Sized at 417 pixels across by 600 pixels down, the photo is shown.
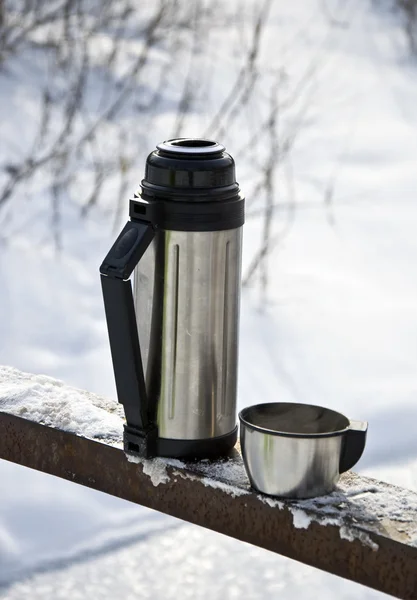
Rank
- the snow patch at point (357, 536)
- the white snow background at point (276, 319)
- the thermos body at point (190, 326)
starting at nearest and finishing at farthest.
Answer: the snow patch at point (357, 536) → the thermos body at point (190, 326) → the white snow background at point (276, 319)

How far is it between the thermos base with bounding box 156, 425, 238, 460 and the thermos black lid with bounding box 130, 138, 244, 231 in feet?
0.99

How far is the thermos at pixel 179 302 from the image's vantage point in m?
1.31

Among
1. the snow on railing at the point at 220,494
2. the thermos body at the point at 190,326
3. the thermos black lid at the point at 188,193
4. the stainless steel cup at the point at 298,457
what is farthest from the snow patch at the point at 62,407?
the thermos black lid at the point at 188,193

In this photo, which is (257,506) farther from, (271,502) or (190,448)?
(190,448)

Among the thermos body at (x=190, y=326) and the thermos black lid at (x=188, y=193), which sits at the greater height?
the thermos black lid at (x=188, y=193)

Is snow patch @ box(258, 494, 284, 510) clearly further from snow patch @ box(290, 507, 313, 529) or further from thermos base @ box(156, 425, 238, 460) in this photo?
thermos base @ box(156, 425, 238, 460)

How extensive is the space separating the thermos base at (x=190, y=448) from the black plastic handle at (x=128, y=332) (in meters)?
0.01

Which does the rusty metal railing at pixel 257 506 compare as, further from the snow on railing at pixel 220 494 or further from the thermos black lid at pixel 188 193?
the thermos black lid at pixel 188 193

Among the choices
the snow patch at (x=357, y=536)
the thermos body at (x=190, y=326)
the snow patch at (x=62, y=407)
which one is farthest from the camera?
the snow patch at (x=62, y=407)

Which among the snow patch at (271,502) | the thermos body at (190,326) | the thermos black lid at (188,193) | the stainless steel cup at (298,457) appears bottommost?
the snow patch at (271,502)

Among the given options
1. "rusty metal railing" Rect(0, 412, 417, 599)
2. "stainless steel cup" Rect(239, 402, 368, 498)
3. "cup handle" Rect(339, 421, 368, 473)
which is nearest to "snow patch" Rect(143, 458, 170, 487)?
"rusty metal railing" Rect(0, 412, 417, 599)

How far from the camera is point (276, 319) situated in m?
3.88

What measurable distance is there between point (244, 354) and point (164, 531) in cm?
105

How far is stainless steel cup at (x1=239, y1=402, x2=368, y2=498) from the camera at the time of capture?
4.15ft
